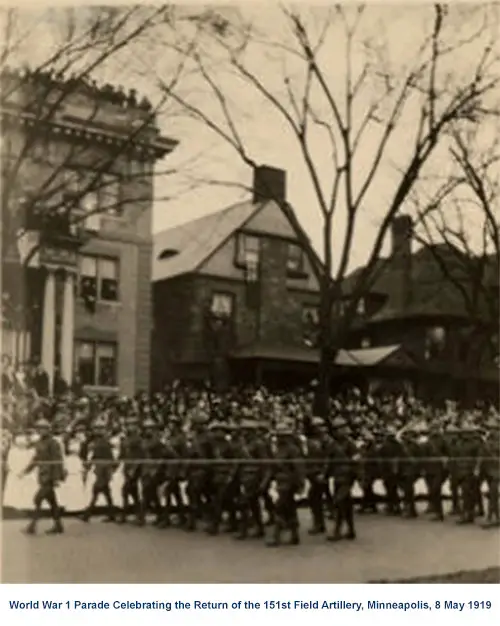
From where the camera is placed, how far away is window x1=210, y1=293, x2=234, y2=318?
9.52ft

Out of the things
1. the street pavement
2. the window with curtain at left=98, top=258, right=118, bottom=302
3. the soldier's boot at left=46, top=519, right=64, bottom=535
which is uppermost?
the window with curtain at left=98, top=258, right=118, bottom=302

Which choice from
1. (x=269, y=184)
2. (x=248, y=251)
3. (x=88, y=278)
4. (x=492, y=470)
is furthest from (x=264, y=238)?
(x=492, y=470)

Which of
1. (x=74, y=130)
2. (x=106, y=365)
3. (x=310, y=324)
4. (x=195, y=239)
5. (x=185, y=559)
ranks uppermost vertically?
(x=74, y=130)

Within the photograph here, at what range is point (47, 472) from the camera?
112 inches

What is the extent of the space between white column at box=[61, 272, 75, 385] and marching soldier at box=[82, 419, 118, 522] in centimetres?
17

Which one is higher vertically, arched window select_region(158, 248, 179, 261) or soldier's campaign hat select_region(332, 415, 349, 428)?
arched window select_region(158, 248, 179, 261)

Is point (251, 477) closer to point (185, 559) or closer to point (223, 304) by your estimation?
point (185, 559)

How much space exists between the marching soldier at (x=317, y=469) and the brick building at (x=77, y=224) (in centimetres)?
52

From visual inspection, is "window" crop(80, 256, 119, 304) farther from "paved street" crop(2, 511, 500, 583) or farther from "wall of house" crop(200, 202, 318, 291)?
"paved street" crop(2, 511, 500, 583)

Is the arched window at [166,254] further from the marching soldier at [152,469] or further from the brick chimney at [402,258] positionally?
the brick chimney at [402,258]

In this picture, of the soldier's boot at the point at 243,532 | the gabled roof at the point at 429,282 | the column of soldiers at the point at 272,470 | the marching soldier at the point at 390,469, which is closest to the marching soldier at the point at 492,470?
the column of soldiers at the point at 272,470

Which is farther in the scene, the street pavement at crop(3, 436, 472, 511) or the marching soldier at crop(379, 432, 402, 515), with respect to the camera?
the marching soldier at crop(379, 432, 402, 515)

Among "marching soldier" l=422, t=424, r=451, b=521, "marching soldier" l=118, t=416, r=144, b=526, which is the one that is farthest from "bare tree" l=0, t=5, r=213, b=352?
"marching soldier" l=422, t=424, r=451, b=521

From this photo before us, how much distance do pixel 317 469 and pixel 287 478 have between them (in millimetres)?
94
